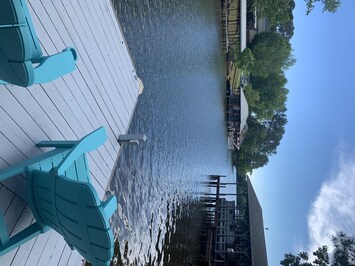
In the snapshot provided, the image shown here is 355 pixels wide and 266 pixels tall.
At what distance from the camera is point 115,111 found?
190 inches

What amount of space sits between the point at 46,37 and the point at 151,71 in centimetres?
548

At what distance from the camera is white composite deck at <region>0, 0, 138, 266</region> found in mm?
2682

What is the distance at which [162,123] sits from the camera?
9453mm

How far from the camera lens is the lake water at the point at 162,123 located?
721 centimetres

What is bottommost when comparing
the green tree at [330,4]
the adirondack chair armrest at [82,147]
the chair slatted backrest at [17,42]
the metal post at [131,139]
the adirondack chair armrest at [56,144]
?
the chair slatted backrest at [17,42]

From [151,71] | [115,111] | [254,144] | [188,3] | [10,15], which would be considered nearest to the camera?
[10,15]

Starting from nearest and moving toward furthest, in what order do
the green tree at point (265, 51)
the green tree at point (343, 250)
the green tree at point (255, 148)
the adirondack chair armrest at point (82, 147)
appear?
the adirondack chair armrest at point (82, 147) → the green tree at point (343, 250) → the green tree at point (265, 51) → the green tree at point (255, 148)

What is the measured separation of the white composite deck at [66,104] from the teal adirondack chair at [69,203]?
0.69 feet

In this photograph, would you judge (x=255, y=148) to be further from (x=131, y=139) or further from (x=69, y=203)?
(x=69, y=203)

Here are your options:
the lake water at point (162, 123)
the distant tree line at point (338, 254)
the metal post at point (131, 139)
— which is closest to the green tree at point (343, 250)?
the distant tree line at point (338, 254)

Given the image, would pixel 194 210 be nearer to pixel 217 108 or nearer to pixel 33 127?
→ pixel 217 108

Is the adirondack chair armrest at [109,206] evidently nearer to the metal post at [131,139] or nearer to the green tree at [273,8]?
the metal post at [131,139]

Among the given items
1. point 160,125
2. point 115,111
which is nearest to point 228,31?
point 160,125

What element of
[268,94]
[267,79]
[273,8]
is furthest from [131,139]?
[267,79]
